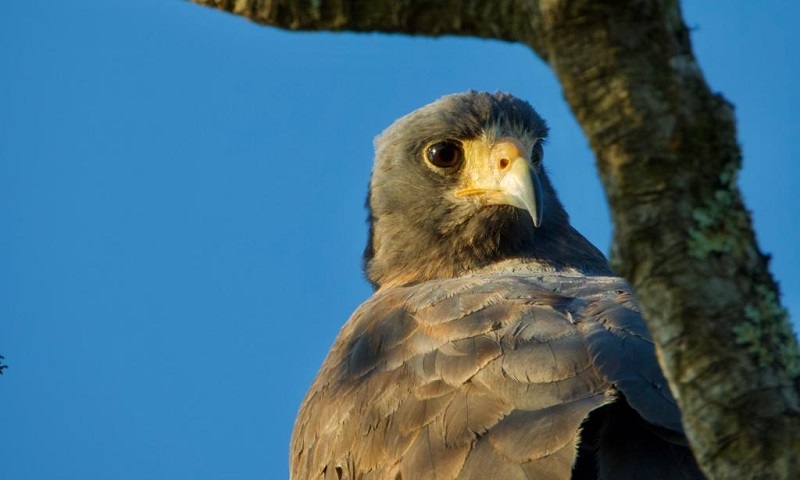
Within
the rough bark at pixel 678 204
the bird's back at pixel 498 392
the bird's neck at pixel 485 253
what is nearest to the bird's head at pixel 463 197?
the bird's neck at pixel 485 253

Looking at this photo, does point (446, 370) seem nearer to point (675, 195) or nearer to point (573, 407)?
point (573, 407)

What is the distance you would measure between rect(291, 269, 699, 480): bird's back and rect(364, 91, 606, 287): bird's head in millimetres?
1123

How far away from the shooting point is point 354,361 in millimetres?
5422

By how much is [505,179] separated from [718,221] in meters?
4.57

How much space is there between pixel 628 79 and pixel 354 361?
352cm

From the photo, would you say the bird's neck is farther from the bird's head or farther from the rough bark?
the rough bark

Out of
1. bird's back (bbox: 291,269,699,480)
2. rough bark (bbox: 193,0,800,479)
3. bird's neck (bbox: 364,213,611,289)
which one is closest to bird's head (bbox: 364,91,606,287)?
bird's neck (bbox: 364,213,611,289)

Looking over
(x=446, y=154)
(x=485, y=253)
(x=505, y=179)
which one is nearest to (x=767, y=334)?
(x=505, y=179)

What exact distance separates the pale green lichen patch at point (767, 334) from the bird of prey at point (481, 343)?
1.76 meters

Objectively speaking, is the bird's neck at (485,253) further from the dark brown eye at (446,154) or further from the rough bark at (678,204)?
the rough bark at (678,204)

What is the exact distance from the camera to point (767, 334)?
2.14 metres

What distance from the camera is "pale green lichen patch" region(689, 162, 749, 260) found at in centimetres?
208

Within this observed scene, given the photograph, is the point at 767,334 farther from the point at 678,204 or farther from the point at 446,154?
the point at 446,154

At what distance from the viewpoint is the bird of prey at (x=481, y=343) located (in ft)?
13.2
